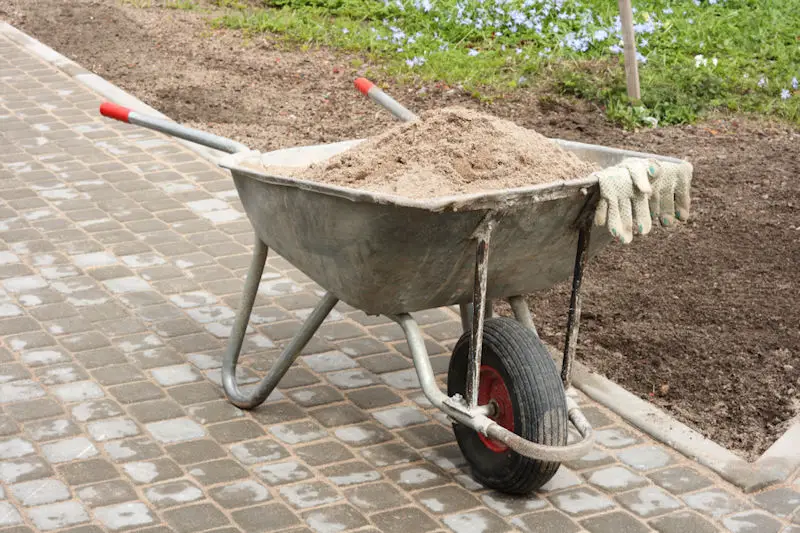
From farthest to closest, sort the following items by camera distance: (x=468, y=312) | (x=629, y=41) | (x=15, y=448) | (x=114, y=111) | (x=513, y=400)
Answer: (x=629, y=41)
(x=468, y=312)
(x=114, y=111)
(x=15, y=448)
(x=513, y=400)

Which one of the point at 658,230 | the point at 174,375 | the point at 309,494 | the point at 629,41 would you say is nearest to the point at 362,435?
the point at 309,494

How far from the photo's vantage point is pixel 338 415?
172 inches

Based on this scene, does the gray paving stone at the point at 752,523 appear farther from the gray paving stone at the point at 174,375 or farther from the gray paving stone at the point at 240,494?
the gray paving stone at the point at 174,375

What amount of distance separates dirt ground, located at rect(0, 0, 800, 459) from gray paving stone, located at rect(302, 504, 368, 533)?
139 cm

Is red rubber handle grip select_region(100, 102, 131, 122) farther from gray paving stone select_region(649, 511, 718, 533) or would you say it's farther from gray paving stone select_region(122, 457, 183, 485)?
gray paving stone select_region(649, 511, 718, 533)

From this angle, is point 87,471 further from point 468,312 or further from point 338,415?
point 468,312

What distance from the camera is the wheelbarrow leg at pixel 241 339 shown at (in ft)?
13.5

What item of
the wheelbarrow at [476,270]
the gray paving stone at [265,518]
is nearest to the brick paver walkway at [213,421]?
the gray paving stone at [265,518]

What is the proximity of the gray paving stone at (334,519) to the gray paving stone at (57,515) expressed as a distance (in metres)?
0.71

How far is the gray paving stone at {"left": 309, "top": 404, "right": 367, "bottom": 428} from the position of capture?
14.2 ft

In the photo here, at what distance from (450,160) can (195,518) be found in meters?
1.40

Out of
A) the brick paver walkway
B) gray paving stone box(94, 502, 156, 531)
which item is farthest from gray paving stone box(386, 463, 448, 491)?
gray paving stone box(94, 502, 156, 531)

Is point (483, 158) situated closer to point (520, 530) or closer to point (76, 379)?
point (520, 530)

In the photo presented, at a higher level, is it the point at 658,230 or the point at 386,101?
the point at 386,101
